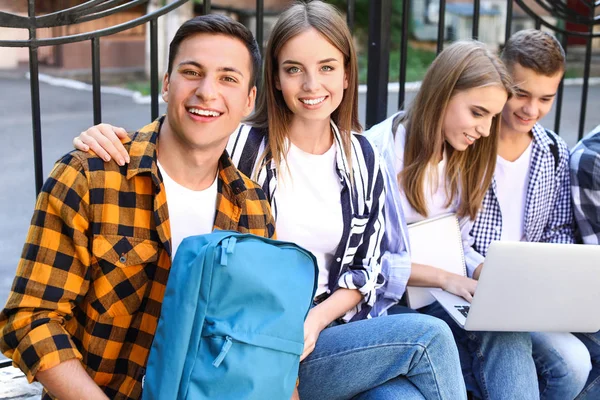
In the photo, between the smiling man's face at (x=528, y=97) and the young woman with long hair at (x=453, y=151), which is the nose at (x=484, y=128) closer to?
the young woman with long hair at (x=453, y=151)

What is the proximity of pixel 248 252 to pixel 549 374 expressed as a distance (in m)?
1.33

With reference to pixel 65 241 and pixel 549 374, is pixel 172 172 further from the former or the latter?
pixel 549 374

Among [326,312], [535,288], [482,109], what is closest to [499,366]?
[535,288]

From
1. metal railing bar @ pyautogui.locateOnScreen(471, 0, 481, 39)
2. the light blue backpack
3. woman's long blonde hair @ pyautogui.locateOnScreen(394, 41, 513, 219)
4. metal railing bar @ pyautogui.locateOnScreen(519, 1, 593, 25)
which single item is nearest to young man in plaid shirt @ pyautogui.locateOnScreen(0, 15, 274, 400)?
the light blue backpack

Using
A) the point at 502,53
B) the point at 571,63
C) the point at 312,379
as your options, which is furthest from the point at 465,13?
the point at 312,379

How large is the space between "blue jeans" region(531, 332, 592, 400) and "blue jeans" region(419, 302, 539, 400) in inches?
5.0

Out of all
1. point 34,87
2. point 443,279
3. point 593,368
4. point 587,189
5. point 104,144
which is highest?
point 34,87

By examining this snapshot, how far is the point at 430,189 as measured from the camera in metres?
2.71

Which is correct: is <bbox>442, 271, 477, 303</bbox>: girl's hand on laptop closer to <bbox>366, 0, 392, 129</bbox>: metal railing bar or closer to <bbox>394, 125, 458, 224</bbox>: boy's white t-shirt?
<bbox>394, 125, 458, 224</bbox>: boy's white t-shirt

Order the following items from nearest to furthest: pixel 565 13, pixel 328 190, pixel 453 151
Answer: pixel 328 190 → pixel 453 151 → pixel 565 13

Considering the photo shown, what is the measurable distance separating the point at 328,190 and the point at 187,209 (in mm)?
546

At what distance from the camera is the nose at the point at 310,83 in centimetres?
229

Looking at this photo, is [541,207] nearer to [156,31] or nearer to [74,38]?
[156,31]

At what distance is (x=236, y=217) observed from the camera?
2027 mm
